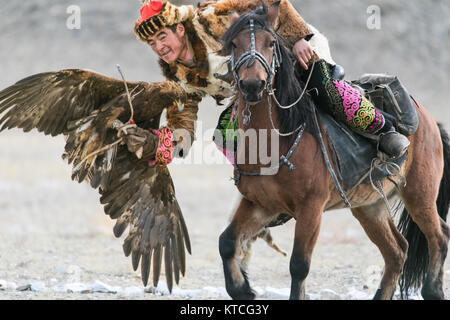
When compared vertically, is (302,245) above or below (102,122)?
below

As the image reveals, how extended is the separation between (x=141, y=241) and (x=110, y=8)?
31674 mm

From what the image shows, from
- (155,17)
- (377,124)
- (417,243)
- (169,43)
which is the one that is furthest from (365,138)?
(155,17)

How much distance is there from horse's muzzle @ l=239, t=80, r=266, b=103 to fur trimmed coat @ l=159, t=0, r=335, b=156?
81 centimetres

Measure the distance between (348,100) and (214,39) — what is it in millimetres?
1092

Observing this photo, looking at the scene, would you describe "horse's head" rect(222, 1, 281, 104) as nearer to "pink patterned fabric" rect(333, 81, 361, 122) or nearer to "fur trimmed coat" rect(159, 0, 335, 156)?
"fur trimmed coat" rect(159, 0, 335, 156)

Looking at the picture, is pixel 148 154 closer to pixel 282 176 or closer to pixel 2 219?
pixel 282 176

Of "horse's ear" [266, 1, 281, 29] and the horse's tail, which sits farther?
the horse's tail

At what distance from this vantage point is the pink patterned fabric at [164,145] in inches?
214

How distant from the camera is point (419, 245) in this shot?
6438 millimetres

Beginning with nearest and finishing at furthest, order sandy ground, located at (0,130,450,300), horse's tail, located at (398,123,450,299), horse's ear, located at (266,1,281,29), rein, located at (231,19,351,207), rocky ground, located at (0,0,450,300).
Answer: rein, located at (231,19,351,207), horse's ear, located at (266,1,281,29), horse's tail, located at (398,123,450,299), sandy ground, located at (0,130,450,300), rocky ground, located at (0,0,450,300)

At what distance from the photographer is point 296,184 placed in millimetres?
4844

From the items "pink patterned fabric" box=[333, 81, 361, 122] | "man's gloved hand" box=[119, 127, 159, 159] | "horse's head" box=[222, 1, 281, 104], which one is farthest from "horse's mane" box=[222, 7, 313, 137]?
"man's gloved hand" box=[119, 127, 159, 159]

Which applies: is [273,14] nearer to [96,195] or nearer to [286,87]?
[286,87]

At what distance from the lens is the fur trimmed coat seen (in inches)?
197
